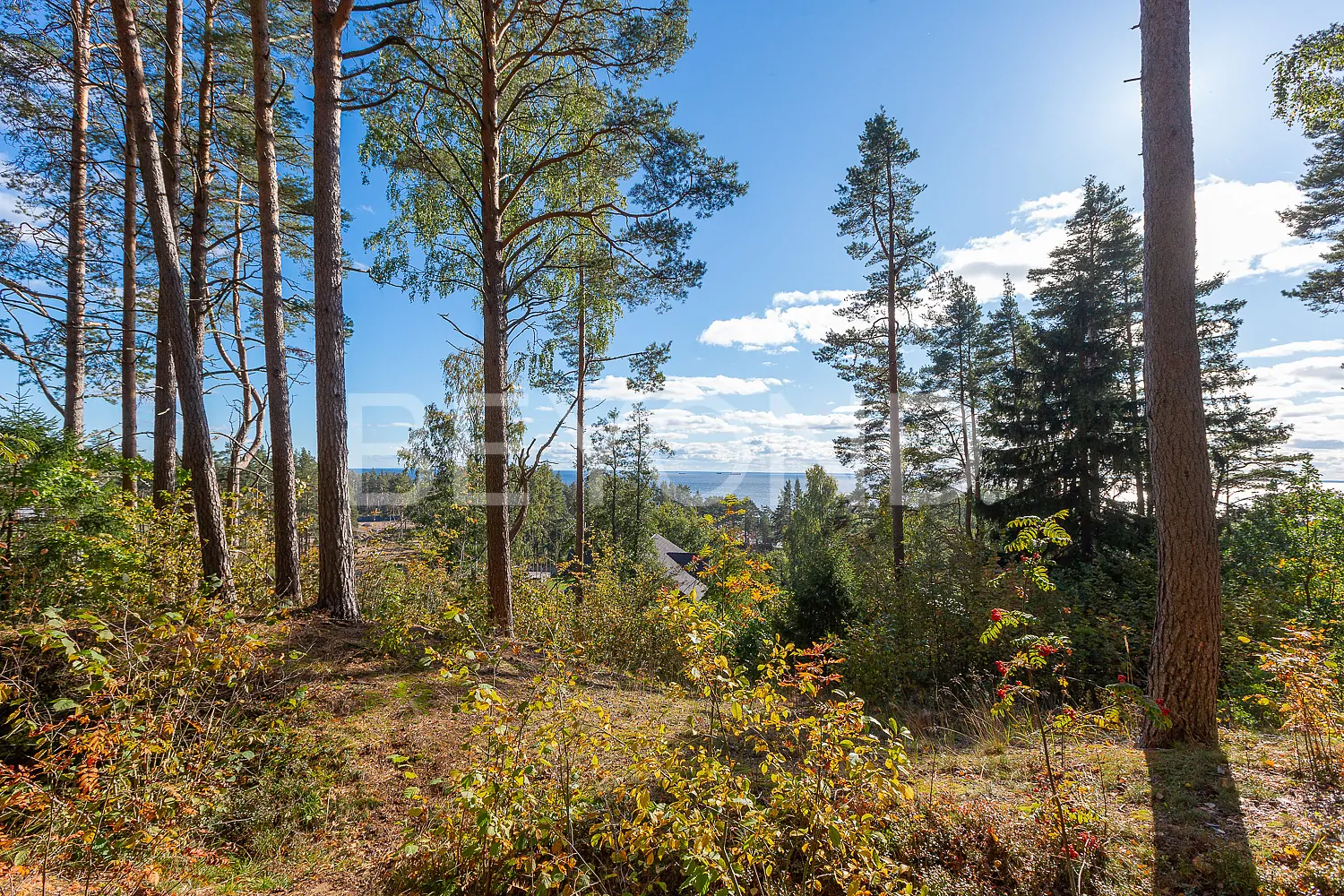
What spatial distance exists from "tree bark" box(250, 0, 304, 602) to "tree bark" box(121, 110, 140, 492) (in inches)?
141

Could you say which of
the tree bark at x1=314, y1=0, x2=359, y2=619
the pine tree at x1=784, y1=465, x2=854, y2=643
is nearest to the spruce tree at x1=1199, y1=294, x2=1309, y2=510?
the pine tree at x1=784, y1=465, x2=854, y2=643

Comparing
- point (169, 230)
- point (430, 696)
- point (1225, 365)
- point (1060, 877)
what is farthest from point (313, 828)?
point (1225, 365)

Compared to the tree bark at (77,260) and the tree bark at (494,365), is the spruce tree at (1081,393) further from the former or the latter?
the tree bark at (77,260)

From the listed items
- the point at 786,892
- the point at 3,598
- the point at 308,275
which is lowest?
the point at 786,892

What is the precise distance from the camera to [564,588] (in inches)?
422

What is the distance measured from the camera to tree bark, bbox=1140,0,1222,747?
367cm

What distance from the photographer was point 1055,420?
12172 mm

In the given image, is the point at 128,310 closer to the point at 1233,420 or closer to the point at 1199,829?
the point at 1199,829

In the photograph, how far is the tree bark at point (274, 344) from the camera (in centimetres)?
586

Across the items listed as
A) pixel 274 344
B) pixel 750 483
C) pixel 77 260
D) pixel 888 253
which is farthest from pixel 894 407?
pixel 750 483

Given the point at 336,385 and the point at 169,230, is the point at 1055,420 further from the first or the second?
the point at 169,230

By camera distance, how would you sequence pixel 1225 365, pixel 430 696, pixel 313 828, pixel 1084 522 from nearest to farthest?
pixel 313 828
pixel 430 696
pixel 1084 522
pixel 1225 365

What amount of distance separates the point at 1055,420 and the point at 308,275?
16.8 m

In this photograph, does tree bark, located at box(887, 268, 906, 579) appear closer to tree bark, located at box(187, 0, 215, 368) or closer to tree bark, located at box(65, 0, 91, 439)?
tree bark, located at box(187, 0, 215, 368)
